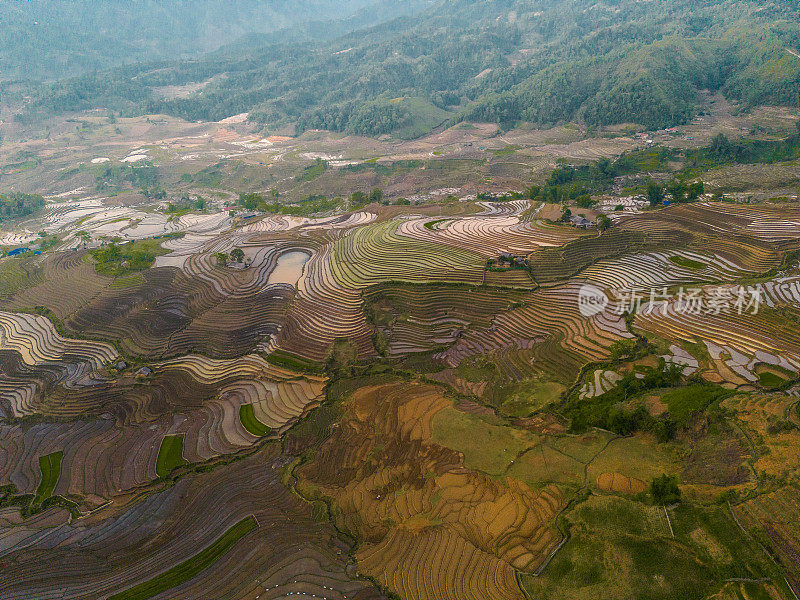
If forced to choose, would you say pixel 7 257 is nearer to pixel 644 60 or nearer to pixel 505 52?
pixel 644 60

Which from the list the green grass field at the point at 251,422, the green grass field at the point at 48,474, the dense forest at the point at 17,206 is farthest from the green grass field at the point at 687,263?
the dense forest at the point at 17,206

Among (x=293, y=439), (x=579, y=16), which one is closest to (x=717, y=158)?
(x=293, y=439)

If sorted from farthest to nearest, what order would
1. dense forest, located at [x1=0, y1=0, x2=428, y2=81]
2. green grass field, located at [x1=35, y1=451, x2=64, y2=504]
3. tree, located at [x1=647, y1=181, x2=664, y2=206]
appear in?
dense forest, located at [x1=0, y1=0, x2=428, y2=81]
tree, located at [x1=647, y1=181, x2=664, y2=206]
green grass field, located at [x1=35, y1=451, x2=64, y2=504]

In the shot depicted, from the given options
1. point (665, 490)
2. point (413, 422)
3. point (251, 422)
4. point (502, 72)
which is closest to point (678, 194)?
point (665, 490)

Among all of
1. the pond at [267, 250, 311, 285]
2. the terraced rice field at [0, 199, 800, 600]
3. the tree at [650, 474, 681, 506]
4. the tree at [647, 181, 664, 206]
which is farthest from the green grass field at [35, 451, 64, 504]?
the tree at [647, 181, 664, 206]

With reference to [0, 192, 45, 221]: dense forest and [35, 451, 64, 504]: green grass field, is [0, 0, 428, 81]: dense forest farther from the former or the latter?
[35, 451, 64, 504]: green grass field
